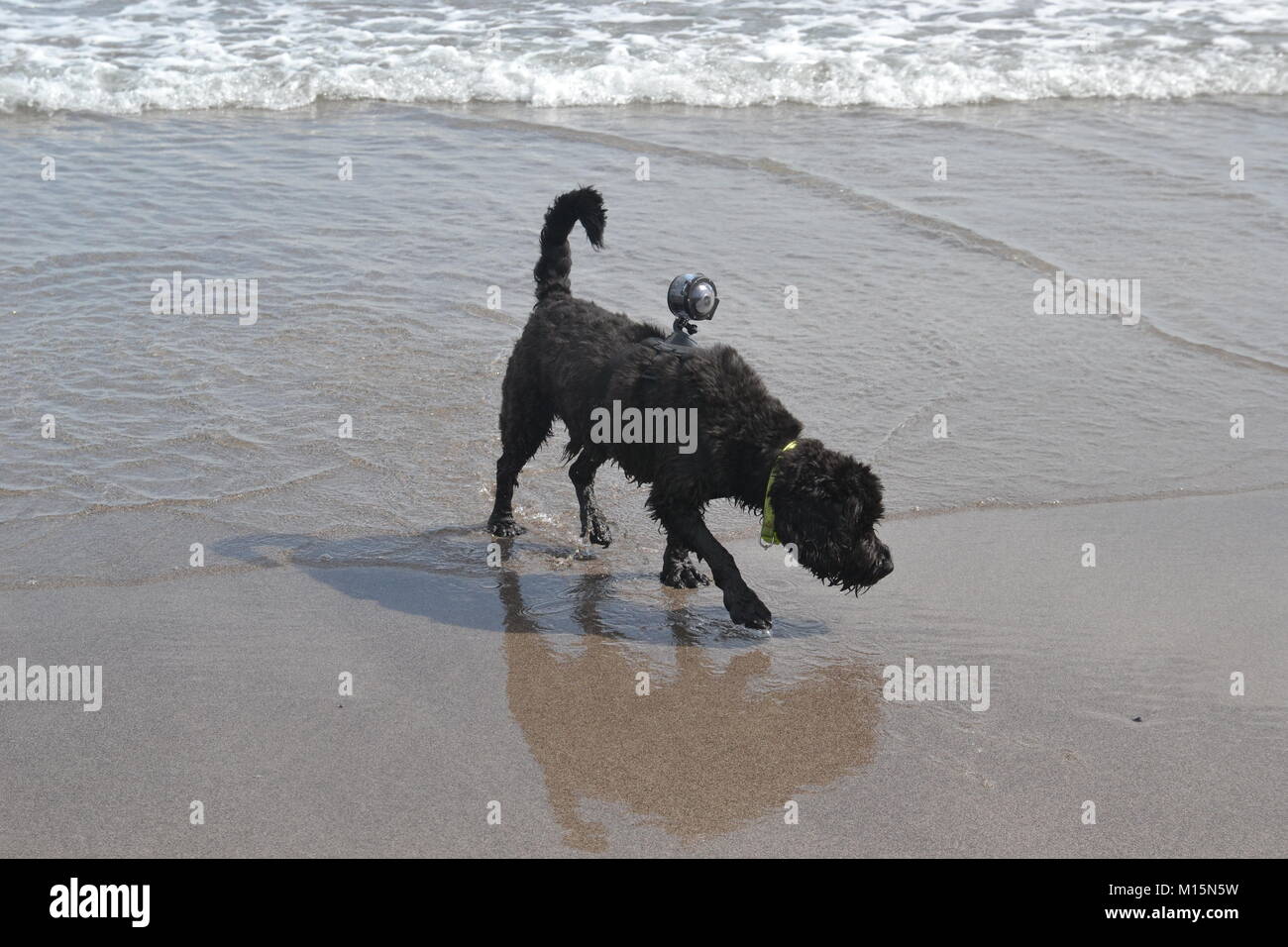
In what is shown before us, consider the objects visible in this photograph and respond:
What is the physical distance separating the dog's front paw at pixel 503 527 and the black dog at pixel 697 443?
38 centimetres

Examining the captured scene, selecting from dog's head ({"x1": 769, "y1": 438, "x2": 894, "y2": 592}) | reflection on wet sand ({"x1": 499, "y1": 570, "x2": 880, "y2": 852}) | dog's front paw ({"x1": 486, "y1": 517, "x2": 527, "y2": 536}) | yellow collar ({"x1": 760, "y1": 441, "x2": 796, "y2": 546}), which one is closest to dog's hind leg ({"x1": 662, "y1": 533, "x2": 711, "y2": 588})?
reflection on wet sand ({"x1": 499, "y1": 570, "x2": 880, "y2": 852})

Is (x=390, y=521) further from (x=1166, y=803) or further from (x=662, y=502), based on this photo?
(x=1166, y=803)

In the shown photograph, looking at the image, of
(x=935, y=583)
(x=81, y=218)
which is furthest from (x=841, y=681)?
(x=81, y=218)

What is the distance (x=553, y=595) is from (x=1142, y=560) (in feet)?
8.68

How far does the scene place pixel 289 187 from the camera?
11.8m

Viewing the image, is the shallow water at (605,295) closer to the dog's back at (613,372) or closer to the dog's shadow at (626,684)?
the dog's shadow at (626,684)

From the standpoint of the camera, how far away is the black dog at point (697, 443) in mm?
4965

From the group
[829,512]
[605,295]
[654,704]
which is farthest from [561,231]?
[605,295]

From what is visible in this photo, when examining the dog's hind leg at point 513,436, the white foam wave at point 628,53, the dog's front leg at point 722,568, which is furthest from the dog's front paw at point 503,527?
the white foam wave at point 628,53

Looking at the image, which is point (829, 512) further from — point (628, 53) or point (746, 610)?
point (628, 53)

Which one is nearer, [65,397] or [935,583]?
[935,583]

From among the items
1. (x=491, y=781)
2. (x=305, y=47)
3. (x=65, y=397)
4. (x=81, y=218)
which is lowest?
(x=491, y=781)

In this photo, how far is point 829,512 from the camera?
4.92 meters

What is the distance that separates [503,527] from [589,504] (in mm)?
440
